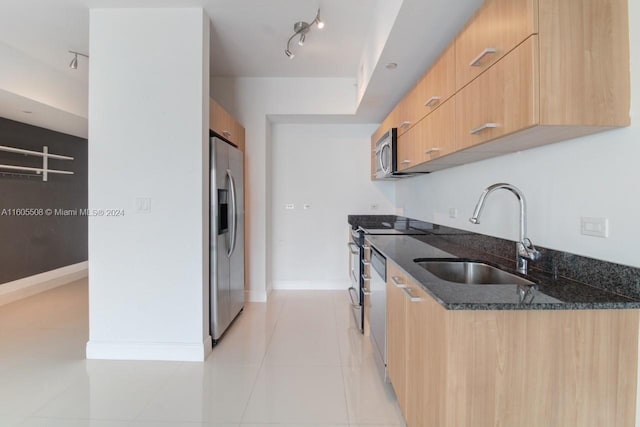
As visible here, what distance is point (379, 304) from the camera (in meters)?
2.20

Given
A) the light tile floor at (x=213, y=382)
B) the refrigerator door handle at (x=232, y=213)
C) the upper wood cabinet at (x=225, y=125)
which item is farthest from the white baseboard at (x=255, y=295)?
the upper wood cabinet at (x=225, y=125)

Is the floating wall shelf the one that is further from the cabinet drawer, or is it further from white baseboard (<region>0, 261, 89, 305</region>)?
the cabinet drawer

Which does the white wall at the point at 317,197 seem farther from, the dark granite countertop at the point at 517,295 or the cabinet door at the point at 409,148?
the dark granite countertop at the point at 517,295

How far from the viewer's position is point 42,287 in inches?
172

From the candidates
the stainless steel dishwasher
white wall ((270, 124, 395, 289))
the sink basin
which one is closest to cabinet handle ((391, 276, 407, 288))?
the sink basin

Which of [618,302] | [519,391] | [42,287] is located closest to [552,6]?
[618,302]

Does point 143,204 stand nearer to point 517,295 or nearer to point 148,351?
point 148,351

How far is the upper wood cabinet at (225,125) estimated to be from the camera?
2848mm

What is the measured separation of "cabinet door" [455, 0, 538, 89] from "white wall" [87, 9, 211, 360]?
6.06 ft

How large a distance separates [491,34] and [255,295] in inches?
136

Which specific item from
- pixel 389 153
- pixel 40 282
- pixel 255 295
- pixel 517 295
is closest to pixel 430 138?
pixel 389 153

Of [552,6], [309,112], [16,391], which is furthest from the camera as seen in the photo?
[309,112]

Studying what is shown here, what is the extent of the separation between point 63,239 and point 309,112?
4111 millimetres

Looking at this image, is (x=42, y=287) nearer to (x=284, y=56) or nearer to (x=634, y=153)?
(x=284, y=56)
